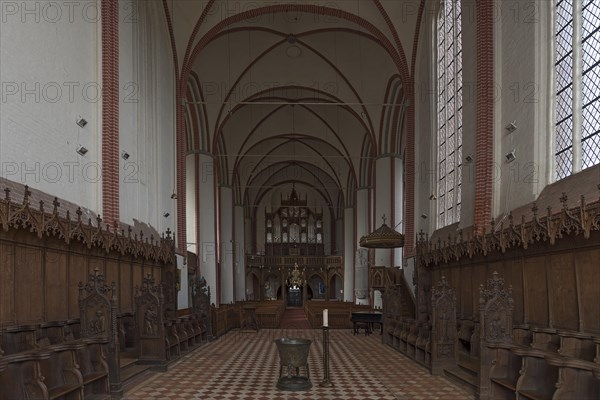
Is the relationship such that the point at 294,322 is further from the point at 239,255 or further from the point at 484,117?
the point at 484,117

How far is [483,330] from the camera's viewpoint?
908cm

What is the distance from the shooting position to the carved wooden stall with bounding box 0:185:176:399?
290 inches

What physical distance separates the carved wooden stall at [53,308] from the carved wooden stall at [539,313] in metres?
5.86

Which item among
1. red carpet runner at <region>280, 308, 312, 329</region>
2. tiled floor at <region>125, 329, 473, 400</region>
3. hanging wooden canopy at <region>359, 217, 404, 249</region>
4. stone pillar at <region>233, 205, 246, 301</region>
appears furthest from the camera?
stone pillar at <region>233, 205, 246, 301</region>

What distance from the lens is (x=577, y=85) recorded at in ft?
33.8

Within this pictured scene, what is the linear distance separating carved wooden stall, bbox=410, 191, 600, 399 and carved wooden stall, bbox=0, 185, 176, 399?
19.2 feet

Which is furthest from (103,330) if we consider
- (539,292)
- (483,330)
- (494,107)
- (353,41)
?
(353,41)

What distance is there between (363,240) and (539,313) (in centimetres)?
1209

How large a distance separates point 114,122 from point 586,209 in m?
10.9

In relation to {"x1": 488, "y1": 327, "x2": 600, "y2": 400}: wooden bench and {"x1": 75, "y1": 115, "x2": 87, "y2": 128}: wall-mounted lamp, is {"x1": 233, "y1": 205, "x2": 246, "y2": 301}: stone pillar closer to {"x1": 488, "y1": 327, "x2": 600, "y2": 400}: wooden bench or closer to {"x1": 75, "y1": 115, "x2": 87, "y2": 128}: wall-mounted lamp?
{"x1": 75, "y1": 115, "x2": 87, "y2": 128}: wall-mounted lamp

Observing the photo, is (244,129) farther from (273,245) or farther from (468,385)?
(468,385)

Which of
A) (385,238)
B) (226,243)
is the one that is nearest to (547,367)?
(385,238)

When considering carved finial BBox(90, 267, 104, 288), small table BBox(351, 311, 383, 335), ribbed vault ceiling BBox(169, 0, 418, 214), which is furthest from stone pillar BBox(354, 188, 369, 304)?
carved finial BBox(90, 267, 104, 288)

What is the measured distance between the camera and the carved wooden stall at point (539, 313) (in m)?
7.37
